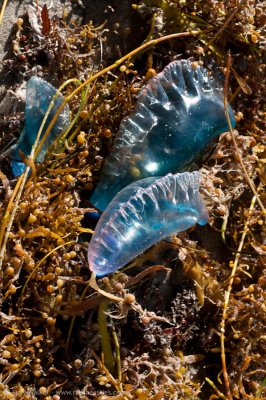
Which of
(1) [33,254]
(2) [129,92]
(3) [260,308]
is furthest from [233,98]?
(1) [33,254]

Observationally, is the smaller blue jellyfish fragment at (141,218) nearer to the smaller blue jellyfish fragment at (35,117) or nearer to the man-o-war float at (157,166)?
the man-o-war float at (157,166)

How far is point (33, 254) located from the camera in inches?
61.7

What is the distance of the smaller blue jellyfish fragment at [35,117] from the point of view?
1.63 m

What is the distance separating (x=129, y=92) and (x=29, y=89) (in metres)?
0.27

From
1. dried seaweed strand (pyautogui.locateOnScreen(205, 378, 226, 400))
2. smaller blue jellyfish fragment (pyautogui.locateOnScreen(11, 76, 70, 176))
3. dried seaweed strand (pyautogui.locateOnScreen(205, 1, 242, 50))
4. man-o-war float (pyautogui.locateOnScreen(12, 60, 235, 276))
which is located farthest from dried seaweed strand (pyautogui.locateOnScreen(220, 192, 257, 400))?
smaller blue jellyfish fragment (pyautogui.locateOnScreen(11, 76, 70, 176))

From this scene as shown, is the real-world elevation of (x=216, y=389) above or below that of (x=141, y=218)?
below

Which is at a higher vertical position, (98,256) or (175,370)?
(98,256)

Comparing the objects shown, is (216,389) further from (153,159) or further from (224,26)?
(224,26)

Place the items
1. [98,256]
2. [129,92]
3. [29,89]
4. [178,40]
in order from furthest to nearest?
[178,40], [129,92], [29,89], [98,256]

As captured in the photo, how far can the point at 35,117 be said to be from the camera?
164cm

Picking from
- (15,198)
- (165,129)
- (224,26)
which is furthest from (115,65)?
(15,198)

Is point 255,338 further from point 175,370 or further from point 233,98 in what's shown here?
point 233,98

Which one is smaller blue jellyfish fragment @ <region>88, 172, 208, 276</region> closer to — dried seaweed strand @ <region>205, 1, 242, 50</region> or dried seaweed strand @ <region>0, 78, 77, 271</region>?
dried seaweed strand @ <region>0, 78, 77, 271</region>

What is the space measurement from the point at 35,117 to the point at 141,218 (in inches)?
14.7
